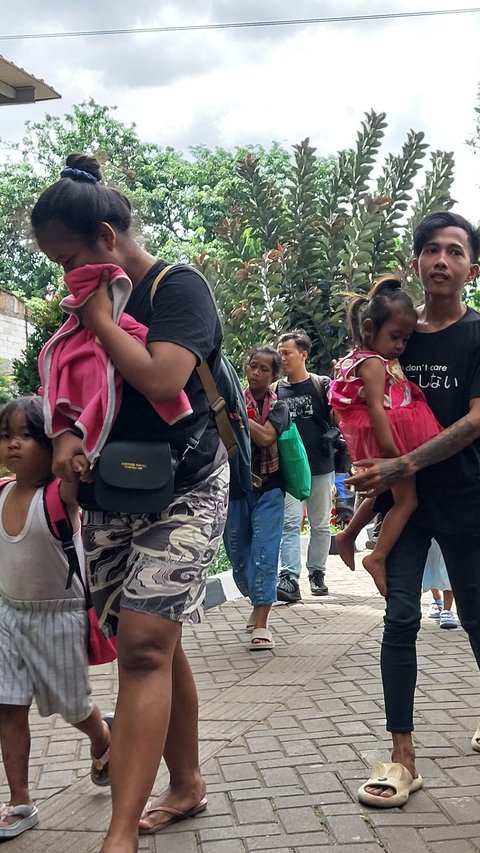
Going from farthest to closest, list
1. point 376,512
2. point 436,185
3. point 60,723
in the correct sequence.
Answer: point 436,185
point 60,723
point 376,512

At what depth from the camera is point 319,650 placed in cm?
616

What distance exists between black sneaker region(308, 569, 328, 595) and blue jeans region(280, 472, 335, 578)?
4 centimetres

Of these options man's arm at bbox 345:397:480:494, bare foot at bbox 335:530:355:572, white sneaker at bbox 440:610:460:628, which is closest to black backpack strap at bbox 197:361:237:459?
man's arm at bbox 345:397:480:494

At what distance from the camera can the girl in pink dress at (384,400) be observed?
3.51 m

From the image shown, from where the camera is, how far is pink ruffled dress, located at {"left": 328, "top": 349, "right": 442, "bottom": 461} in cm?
352

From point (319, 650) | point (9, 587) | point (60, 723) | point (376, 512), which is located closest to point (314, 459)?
point (319, 650)

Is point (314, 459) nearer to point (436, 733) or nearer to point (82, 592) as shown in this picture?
point (436, 733)

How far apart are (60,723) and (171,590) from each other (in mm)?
2223

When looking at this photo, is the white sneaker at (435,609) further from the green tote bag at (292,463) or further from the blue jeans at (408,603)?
the blue jeans at (408,603)

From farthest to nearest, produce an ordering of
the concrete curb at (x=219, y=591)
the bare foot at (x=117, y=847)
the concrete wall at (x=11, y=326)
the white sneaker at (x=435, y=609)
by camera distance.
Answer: the concrete wall at (x=11, y=326) → the concrete curb at (x=219, y=591) → the white sneaker at (x=435, y=609) → the bare foot at (x=117, y=847)

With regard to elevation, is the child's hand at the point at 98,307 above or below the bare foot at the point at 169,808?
above

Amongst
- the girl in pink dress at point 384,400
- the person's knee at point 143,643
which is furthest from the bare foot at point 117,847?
the girl in pink dress at point 384,400

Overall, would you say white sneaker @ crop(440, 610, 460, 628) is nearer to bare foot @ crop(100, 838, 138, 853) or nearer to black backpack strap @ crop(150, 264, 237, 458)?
black backpack strap @ crop(150, 264, 237, 458)

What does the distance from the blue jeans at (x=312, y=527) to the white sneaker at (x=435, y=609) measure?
4.21 ft
